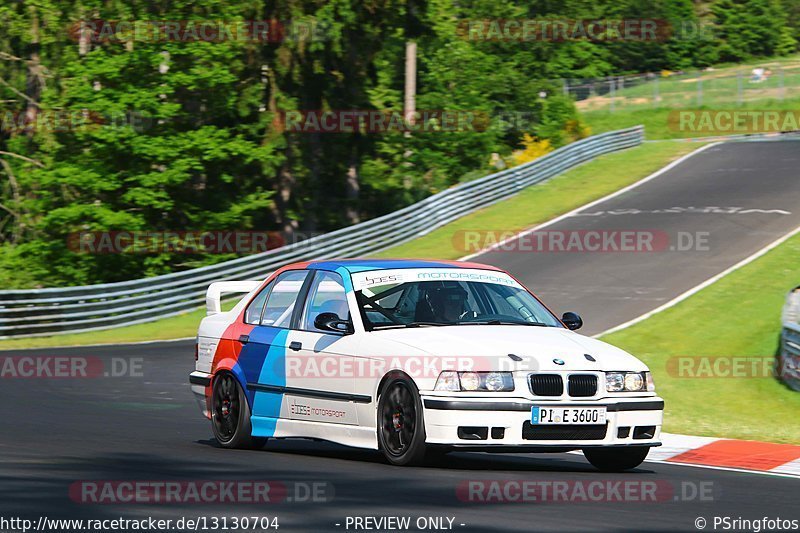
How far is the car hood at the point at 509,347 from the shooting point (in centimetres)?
982

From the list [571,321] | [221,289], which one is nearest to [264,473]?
[571,321]

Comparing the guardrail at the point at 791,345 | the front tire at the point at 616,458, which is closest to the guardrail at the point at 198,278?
the guardrail at the point at 791,345

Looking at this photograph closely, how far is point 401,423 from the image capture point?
1002 cm

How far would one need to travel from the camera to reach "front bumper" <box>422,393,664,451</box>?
31.7 feet

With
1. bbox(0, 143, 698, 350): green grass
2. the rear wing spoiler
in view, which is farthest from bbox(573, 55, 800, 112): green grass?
the rear wing spoiler

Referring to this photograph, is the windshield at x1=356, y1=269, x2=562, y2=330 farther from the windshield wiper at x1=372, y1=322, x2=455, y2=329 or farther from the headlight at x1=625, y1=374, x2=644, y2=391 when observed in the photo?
the headlight at x1=625, y1=374, x2=644, y2=391

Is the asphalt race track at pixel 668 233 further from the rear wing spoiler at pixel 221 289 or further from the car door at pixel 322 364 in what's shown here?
the car door at pixel 322 364

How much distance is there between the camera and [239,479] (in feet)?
30.1

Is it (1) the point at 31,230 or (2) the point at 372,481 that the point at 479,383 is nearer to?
(2) the point at 372,481

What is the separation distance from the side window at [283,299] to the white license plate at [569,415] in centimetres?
257

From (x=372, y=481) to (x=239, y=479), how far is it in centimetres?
85

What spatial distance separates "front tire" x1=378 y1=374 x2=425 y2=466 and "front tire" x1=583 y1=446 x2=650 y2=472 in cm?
135

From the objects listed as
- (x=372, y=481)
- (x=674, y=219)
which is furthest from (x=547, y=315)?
(x=674, y=219)

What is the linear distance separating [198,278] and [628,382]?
2171 centimetres
